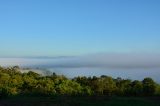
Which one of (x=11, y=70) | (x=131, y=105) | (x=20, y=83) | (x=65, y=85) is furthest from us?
(x=11, y=70)

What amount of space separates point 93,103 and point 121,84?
1160 inches

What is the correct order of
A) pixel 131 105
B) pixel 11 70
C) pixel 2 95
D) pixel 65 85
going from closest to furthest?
1. pixel 131 105
2. pixel 2 95
3. pixel 65 85
4. pixel 11 70

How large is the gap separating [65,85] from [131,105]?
84.5ft

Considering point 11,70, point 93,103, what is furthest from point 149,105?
point 11,70

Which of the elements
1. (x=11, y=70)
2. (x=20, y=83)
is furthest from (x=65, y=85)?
(x=11, y=70)

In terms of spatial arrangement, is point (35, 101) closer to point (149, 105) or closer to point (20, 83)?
point (149, 105)

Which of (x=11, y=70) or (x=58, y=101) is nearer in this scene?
(x=58, y=101)

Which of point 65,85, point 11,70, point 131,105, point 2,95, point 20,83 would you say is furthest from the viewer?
point 11,70

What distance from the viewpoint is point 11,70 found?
6450cm

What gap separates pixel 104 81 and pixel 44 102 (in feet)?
100

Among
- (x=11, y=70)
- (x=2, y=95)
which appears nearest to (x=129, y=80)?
(x=11, y=70)

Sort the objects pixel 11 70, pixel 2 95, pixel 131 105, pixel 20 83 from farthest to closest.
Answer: pixel 11 70 < pixel 20 83 < pixel 2 95 < pixel 131 105

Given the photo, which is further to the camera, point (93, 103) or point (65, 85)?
point (65, 85)

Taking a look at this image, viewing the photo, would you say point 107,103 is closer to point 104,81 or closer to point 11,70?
point 104,81
